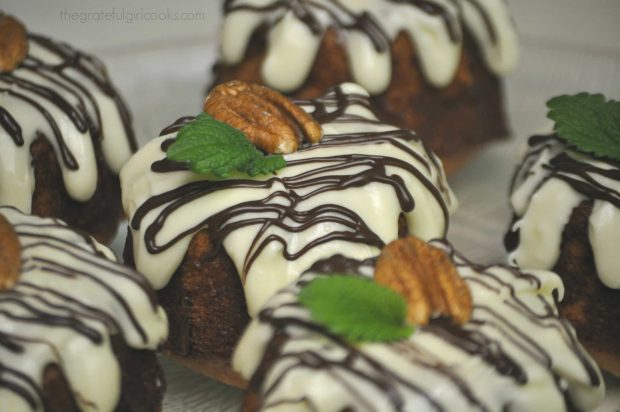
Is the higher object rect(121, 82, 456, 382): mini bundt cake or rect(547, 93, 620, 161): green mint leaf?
rect(547, 93, 620, 161): green mint leaf

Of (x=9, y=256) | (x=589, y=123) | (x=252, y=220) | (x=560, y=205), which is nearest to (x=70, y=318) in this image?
(x=9, y=256)

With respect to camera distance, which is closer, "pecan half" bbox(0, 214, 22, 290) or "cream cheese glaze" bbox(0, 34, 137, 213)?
"pecan half" bbox(0, 214, 22, 290)

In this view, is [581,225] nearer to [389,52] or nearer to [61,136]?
[389,52]

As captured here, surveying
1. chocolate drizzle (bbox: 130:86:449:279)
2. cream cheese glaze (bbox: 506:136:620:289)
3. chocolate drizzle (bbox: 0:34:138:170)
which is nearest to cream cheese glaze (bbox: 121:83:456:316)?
chocolate drizzle (bbox: 130:86:449:279)

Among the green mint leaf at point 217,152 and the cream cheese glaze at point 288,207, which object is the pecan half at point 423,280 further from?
the green mint leaf at point 217,152

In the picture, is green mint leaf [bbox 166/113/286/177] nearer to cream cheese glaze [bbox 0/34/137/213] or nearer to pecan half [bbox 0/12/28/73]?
cream cheese glaze [bbox 0/34/137/213]

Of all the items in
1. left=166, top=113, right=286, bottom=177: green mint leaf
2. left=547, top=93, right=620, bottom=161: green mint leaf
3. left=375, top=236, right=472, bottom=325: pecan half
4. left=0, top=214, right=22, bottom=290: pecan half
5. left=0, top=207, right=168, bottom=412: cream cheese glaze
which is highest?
left=547, top=93, right=620, bottom=161: green mint leaf

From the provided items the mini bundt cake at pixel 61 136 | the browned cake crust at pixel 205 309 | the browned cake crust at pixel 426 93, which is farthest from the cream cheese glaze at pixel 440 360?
the browned cake crust at pixel 426 93
